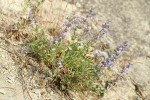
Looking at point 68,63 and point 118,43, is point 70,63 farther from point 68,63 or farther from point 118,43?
point 118,43

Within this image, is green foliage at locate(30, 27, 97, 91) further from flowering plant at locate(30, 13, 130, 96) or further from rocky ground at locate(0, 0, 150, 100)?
rocky ground at locate(0, 0, 150, 100)

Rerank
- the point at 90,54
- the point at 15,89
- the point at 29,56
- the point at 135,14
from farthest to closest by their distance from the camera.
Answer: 1. the point at 135,14
2. the point at 90,54
3. the point at 29,56
4. the point at 15,89


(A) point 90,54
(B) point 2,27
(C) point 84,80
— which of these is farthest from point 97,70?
(B) point 2,27

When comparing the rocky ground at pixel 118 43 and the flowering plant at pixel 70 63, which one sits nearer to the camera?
the rocky ground at pixel 118 43

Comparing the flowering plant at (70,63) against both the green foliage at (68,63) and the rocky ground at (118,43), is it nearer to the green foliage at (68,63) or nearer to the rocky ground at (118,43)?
the green foliage at (68,63)

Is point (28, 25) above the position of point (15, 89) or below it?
above

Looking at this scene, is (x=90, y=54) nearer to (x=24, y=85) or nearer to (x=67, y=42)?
(x=67, y=42)

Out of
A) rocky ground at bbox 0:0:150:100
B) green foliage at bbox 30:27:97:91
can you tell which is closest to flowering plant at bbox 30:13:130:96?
green foliage at bbox 30:27:97:91

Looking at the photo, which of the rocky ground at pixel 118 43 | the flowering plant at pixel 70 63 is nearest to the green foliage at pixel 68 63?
the flowering plant at pixel 70 63
